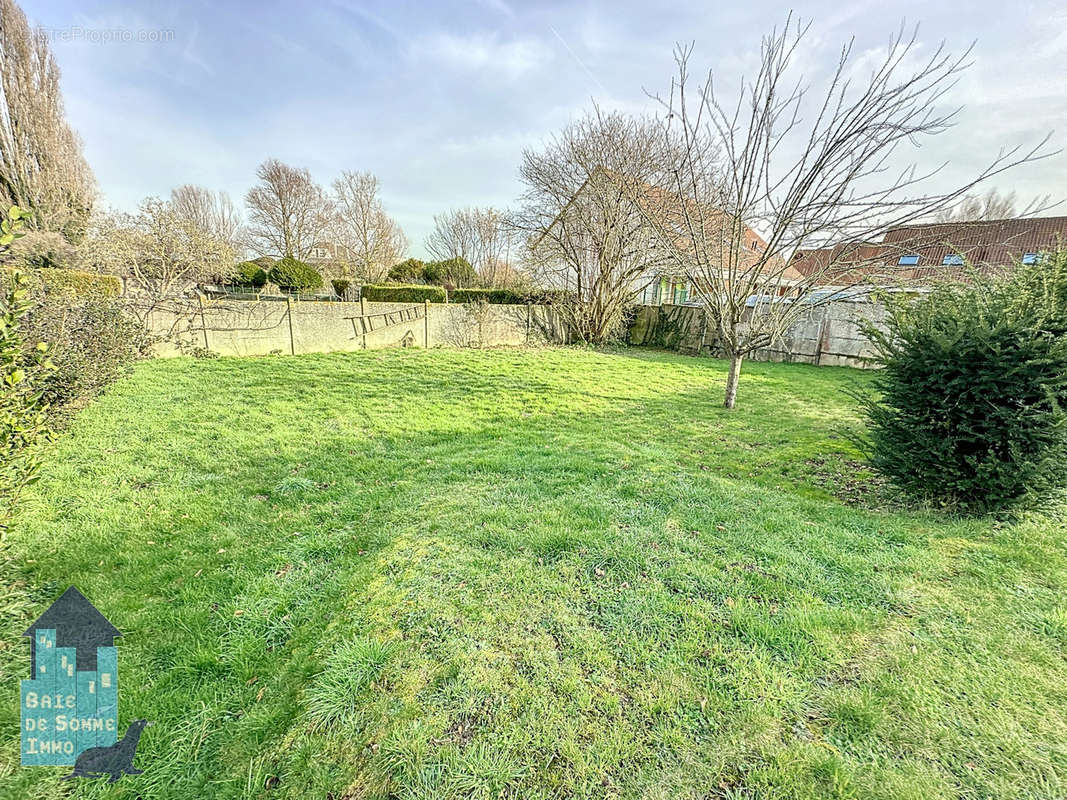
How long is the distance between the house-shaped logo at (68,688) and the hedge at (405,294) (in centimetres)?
1151

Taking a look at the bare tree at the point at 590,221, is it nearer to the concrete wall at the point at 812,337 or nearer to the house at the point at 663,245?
the house at the point at 663,245

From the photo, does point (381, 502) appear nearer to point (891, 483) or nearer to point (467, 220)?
point (891, 483)

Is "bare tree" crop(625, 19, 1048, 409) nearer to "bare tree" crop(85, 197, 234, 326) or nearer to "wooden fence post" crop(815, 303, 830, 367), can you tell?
"wooden fence post" crop(815, 303, 830, 367)

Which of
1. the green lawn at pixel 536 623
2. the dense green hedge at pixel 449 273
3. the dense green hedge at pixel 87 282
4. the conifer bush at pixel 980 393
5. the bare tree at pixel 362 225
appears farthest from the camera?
the bare tree at pixel 362 225

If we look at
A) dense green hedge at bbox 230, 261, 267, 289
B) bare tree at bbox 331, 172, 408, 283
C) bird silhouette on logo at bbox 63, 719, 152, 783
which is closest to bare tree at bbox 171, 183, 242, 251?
bare tree at bbox 331, 172, 408, 283

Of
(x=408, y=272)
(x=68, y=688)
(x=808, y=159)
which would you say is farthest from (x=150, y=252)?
(x=808, y=159)

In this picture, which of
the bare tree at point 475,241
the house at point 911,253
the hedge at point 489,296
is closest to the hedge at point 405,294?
the hedge at point 489,296

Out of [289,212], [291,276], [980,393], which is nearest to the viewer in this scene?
[980,393]

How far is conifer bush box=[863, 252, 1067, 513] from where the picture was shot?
112 inches

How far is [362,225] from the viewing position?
22484 millimetres

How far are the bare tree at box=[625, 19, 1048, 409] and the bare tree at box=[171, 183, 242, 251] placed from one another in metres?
26.2

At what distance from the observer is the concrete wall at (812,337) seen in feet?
35.8

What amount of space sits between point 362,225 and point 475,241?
6.52 m

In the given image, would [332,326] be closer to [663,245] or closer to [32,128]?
[663,245]
